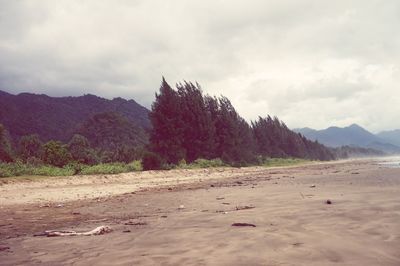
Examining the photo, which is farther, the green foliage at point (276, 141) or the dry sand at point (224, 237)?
the green foliage at point (276, 141)

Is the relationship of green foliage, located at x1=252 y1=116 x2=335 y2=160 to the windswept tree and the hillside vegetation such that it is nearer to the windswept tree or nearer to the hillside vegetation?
the hillside vegetation

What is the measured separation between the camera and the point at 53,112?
10956cm

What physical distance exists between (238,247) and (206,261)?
59 cm

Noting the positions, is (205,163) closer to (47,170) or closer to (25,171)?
(47,170)

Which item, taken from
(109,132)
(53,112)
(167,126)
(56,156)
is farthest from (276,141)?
(53,112)

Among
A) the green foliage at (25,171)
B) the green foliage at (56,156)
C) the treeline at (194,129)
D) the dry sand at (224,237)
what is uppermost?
the treeline at (194,129)

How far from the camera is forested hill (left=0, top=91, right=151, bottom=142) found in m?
92.4

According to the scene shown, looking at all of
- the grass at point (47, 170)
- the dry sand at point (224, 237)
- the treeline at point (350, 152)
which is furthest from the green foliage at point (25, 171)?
the treeline at point (350, 152)

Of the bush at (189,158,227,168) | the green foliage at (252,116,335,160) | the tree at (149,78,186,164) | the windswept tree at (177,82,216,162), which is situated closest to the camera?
the bush at (189,158,227,168)

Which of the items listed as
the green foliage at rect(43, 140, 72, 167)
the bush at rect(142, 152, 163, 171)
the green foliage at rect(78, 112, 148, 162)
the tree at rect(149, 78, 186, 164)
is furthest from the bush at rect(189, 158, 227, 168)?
the green foliage at rect(78, 112, 148, 162)

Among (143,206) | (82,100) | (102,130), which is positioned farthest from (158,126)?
(82,100)

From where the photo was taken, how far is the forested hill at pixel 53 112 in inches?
3637

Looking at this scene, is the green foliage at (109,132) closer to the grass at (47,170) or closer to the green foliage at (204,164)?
the green foliage at (204,164)

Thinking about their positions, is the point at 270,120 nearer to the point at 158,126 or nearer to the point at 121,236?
the point at 158,126
